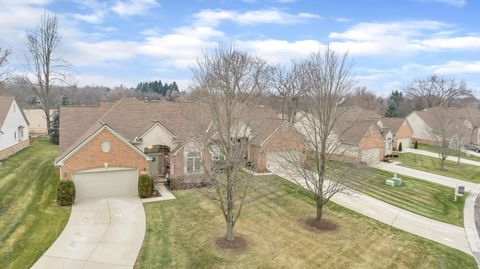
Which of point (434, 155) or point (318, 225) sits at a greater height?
point (434, 155)

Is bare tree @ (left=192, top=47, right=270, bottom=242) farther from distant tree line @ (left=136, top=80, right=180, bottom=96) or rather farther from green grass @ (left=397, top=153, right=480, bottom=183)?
distant tree line @ (left=136, top=80, right=180, bottom=96)

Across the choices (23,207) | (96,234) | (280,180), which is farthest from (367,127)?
(23,207)

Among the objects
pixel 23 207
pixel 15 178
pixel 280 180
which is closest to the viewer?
pixel 23 207

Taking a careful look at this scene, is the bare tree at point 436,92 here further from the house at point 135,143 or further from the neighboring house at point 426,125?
the house at point 135,143

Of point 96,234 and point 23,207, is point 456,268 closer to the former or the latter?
point 96,234

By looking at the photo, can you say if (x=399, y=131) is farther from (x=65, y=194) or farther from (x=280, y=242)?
(x=65, y=194)

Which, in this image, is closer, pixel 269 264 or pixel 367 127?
pixel 269 264

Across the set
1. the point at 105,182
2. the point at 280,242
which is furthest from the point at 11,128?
the point at 280,242
